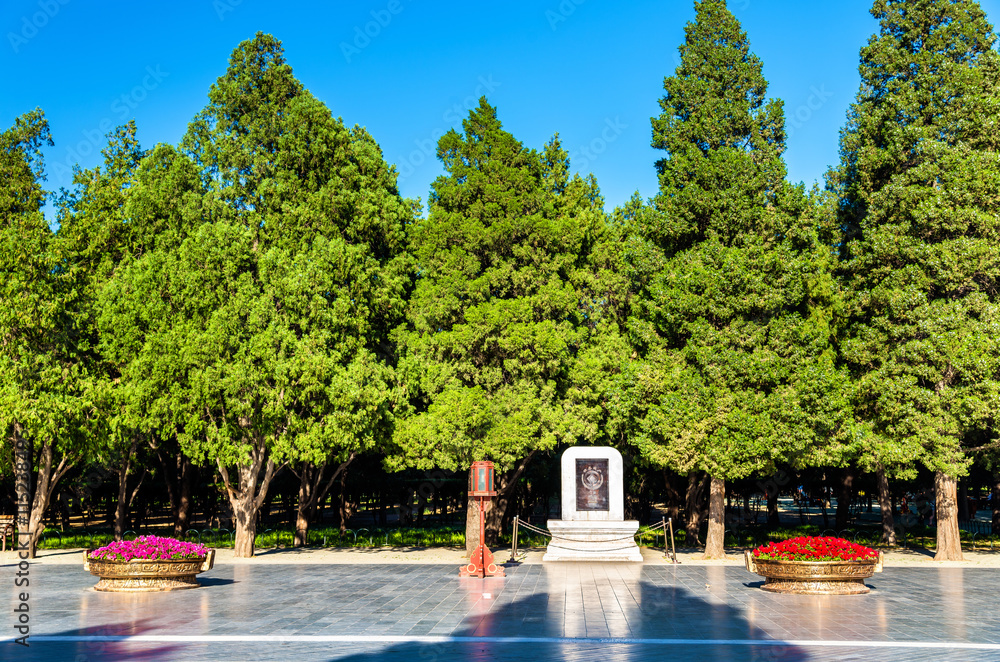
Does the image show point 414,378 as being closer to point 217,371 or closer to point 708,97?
point 217,371

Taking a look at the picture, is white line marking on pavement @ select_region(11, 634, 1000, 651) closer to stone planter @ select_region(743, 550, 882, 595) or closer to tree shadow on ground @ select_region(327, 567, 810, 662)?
tree shadow on ground @ select_region(327, 567, 810, 662)

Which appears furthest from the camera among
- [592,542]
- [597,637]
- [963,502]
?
[963,502]

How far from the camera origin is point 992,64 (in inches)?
977

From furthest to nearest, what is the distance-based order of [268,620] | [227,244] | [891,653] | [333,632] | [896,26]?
[896,26], [227,244], [268,620], [333,632], [891,653]

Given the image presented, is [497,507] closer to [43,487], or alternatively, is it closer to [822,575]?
[822,575]

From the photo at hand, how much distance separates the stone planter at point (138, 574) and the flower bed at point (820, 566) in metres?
11.8

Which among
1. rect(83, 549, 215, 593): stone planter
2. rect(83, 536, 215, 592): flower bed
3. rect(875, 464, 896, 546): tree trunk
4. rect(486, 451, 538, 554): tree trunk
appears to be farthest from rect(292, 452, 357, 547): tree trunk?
rect(875, 464, 896, 546): tree trunk

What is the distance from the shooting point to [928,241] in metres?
24.4

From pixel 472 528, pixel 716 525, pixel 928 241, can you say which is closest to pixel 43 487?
pixel 472 528

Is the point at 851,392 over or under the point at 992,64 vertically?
under

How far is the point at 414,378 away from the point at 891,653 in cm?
1738

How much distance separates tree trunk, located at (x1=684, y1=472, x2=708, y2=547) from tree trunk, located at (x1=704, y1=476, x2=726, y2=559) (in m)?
3.29

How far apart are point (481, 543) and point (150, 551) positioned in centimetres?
701

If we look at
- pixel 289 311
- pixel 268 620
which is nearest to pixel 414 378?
pixel 289 311
